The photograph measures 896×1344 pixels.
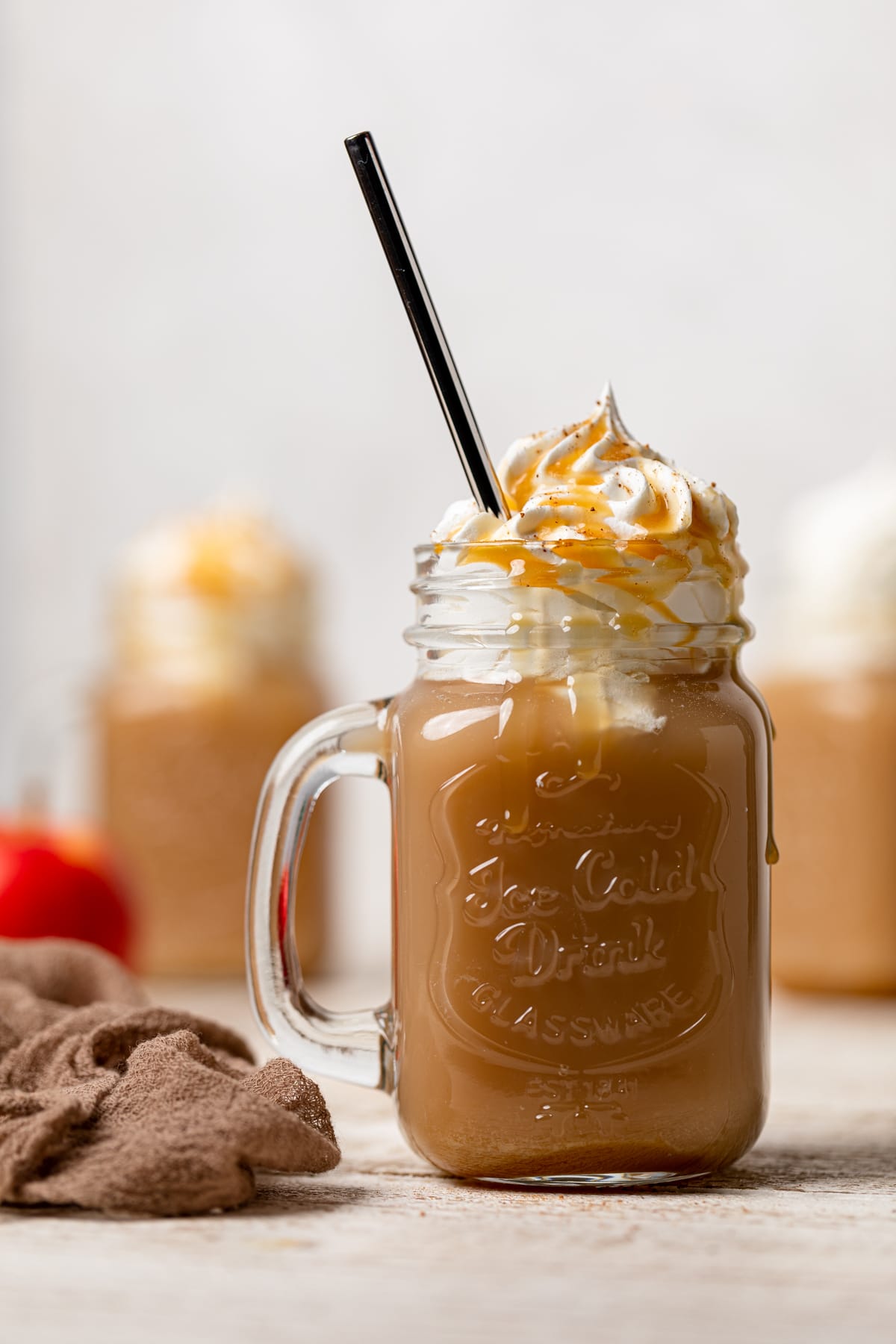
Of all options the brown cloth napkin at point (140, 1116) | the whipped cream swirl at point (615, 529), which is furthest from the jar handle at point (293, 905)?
the whipped cream swirl at point (615, 529)

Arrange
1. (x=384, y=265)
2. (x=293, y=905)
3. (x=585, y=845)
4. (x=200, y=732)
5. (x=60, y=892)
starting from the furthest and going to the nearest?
(x=384, y=265) → (x=200, y=732) → (x=60, y=892) → (x=293, y=905) → (x=585, y=845)

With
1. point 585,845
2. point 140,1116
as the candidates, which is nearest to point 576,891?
point 585,845

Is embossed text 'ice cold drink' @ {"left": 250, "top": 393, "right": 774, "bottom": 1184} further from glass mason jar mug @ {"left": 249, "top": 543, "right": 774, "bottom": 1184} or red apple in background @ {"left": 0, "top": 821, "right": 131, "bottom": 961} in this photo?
red apple in background @ {"left": 0, "top": 821, "right": 131, "bottom": 961}

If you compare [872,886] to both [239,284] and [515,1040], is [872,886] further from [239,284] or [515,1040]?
[239,284]

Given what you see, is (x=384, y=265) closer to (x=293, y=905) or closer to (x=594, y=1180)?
(x=293, y=905)

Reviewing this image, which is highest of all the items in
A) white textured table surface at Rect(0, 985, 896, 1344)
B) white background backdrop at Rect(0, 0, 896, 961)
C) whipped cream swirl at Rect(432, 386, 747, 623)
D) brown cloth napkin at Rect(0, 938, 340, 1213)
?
white background backdrop at Rect(0, 0, 896, 961)

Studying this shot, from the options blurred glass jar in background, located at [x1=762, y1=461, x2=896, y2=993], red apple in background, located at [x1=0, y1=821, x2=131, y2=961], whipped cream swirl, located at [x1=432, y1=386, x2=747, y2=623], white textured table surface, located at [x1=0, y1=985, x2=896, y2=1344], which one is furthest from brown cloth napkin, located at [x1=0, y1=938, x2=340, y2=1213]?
blurred glass jar in background, located at [x1=762, y1=461, x2=896, y2=993]

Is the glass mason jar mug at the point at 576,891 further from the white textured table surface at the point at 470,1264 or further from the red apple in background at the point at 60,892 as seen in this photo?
the red apple in background at the point at 60,892
